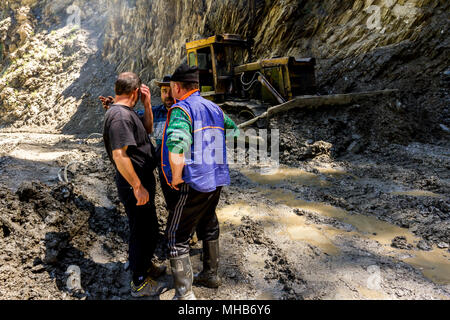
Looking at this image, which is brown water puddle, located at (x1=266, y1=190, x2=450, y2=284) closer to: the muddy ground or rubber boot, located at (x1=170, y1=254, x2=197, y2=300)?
the muddy ground

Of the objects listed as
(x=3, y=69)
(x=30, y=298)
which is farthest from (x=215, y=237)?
(x=3, y=69)

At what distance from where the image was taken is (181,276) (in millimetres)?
2148

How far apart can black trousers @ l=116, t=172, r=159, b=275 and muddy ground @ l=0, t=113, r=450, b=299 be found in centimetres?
32

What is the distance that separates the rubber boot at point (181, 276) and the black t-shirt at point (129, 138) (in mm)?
676

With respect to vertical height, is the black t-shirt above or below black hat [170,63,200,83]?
below

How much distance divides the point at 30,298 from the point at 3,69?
22.3 meters

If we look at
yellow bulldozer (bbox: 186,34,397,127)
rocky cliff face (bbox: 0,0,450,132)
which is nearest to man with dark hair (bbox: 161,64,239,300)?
yellow bulldozer (bbox: 186,34,397,127)

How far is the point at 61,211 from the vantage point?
2973 millimetres

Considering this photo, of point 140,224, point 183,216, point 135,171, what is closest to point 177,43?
point 135,171

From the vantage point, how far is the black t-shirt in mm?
2117

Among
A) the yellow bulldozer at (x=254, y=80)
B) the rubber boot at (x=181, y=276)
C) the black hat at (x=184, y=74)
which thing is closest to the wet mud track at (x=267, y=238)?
the rubber boot at (x=181, y=276)

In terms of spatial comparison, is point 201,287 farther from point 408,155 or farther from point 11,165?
point 408,155

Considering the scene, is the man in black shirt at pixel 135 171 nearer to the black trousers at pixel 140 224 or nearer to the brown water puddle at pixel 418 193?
the black trousers at pixel 140 224

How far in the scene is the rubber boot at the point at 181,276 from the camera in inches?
84.7
